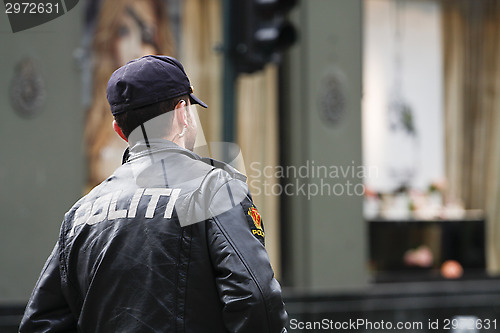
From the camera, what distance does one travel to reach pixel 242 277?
1.75m

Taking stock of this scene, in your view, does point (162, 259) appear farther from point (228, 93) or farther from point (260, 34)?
point (260, 34)

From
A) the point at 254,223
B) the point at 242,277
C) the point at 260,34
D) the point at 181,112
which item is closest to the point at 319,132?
the point at 260,34

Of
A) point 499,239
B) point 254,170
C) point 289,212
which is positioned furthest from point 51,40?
point 499,239

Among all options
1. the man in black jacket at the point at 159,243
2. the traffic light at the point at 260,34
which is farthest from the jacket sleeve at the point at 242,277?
the traffic light at the point at 260,34

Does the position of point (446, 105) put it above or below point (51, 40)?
below

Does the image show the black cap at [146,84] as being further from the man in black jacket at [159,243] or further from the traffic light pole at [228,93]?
the traffic light pole at [228,93]

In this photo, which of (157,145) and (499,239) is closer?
(157,145)

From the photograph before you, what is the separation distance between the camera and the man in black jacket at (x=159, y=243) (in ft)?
5.89

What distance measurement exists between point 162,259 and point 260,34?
3534mm

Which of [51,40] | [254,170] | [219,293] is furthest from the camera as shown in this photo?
[254,170]

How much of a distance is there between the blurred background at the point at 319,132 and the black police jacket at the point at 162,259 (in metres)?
2.91

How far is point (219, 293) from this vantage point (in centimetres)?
180

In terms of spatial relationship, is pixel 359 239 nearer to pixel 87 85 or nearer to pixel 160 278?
pixel 87 85

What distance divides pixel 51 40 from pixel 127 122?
204 inches
